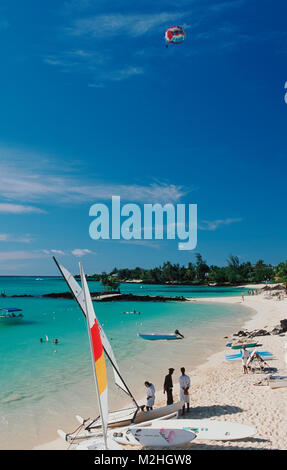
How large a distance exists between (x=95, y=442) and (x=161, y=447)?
1.85 metres

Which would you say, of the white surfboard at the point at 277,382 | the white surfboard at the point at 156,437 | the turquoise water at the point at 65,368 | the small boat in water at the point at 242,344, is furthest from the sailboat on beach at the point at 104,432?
the small boat in water at the point at 242,344

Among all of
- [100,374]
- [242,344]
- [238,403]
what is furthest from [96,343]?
[242,344]

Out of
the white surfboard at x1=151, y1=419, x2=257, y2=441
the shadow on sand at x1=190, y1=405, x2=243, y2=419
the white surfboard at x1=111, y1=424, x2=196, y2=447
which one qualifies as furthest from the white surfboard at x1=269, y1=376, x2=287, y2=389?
the white surfboard at x1=111, y1=424, x2=196, y2=447

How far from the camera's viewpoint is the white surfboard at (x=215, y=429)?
8317mm

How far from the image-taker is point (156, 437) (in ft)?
26.5

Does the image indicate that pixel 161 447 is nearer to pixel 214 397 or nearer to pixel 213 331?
pixel 214 397

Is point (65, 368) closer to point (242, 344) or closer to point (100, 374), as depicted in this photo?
point (242, 344)

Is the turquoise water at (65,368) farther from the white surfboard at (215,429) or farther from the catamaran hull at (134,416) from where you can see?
the white surfboard at (215,429)

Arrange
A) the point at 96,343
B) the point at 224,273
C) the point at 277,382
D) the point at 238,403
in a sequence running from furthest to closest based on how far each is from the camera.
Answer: the point at 224,273, the point at 277,382, the point at 238,403, the point at 96,343

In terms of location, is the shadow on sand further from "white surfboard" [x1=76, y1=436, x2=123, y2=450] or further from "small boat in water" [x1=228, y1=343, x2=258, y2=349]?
"small boat in water" [x1=228, y1=343, x2=258, y2=349]

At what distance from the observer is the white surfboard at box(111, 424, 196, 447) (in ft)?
25.9

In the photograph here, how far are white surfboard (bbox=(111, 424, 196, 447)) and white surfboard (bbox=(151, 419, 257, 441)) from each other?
2.04 feet

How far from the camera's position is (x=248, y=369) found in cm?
1585

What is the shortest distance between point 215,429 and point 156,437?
172 centimetres
